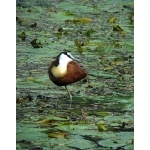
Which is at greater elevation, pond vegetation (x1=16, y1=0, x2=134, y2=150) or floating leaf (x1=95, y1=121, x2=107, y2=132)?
pond vegetation (x1=16, y1=0, x2=134, y2=150)

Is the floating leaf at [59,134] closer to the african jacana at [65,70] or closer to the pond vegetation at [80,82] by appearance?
the pond vegetation at [80,82]

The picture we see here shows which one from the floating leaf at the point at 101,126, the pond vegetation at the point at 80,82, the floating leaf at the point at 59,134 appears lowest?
the floating leaf at the point at 59,134

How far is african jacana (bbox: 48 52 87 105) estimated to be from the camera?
3014 mm

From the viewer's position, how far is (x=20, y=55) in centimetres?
304

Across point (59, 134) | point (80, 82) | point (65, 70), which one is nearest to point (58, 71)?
point (65, 70)

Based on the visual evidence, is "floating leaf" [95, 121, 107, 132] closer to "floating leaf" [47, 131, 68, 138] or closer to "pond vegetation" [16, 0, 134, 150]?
"pond vegetation" [16, 0, 134, 150]

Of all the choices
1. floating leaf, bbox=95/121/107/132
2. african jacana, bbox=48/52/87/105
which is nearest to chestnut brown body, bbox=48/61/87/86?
african jacana, bbox=48/52/87/105

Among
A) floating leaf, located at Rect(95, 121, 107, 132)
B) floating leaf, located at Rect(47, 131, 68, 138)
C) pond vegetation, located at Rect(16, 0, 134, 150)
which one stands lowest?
floating leaf, located at Rect(47, 131, 68, 138)

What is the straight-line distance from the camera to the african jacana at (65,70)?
9.89 ft

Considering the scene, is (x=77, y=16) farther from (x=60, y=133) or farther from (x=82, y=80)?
(x=60, y=133)

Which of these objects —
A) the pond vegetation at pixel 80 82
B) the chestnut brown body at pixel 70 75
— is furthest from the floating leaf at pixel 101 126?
the chestnut brown body at pixel 70 75

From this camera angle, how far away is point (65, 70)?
9.91ft
